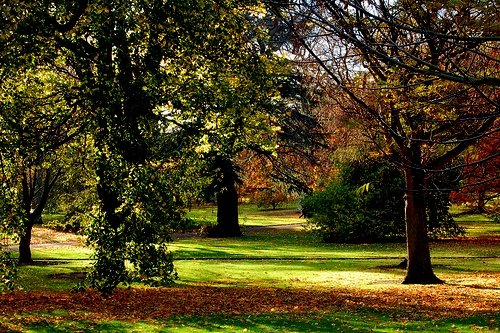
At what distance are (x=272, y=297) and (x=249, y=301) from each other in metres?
0.98

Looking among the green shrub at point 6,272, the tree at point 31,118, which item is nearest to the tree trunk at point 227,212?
the tree at point 31,118

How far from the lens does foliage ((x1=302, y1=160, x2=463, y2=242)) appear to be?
33.8 metres

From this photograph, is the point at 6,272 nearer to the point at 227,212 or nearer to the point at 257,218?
the point at 227,212

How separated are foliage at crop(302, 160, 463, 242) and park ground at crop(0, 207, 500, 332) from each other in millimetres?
5364

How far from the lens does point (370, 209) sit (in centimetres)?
3431

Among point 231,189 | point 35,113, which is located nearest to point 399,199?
point 231,189

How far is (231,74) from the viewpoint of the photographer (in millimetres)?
14672

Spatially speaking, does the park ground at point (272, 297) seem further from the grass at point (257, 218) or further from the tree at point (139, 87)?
the grass at point (257, 218)

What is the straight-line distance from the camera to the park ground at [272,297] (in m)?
11.4

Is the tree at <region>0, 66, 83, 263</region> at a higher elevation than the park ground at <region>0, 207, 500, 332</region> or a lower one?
higher

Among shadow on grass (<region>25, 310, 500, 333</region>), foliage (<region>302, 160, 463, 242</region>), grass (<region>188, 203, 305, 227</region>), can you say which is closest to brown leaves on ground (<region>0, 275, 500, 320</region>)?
shadow on grass (<region>25, 310, 500, 333</region>)

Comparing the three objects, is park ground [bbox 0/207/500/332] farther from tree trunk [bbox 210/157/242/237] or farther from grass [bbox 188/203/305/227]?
grass [bbox 188/203/305/227]

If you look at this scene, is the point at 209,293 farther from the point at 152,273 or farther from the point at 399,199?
the point at 399,199

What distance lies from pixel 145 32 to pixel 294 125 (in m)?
22.8
